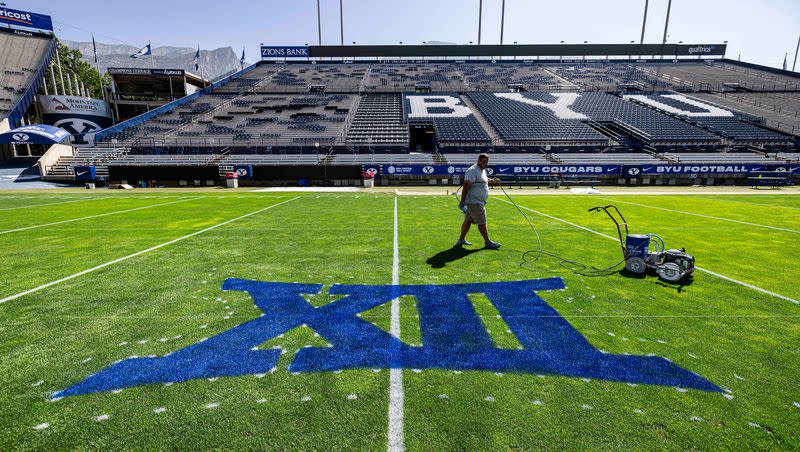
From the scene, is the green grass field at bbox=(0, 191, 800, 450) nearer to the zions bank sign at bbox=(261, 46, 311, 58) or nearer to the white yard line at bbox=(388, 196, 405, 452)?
the white yard line at bbox=(388, 196, 405, 452)

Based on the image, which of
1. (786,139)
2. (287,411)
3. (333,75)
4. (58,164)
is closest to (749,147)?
(786,139)

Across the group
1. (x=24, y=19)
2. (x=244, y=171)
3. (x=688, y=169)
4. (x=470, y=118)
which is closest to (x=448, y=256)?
(x=244, y=171)

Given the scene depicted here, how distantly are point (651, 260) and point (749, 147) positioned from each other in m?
42.5

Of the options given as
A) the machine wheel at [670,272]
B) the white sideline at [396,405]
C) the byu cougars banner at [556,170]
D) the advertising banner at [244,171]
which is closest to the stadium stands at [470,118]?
the byu cougars banner at [556,170]

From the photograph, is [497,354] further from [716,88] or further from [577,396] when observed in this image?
[716,88]

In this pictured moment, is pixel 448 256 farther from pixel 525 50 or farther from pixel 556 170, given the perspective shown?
pixel 525 50

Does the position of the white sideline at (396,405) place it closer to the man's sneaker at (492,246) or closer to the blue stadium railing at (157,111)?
the man's sneaker at (492,246)

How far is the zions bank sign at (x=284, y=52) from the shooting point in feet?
203

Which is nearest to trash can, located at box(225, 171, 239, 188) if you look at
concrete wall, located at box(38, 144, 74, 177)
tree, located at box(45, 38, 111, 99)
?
concrete wall, located at box(38, 144, 74, 177)

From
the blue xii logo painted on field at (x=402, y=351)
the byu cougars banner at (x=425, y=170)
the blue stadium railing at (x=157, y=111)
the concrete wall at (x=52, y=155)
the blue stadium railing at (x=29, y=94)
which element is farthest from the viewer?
the blue stadium railing at (x=29, y=94)

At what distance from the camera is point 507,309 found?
186 inches

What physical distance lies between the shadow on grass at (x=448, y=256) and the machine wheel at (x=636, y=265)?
2.91 meters

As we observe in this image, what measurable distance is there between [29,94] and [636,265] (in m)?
58.4

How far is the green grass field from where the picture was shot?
8.43ft
